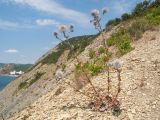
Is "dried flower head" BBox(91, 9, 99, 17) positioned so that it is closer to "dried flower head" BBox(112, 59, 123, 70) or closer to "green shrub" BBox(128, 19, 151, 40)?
"dried flower head" BBox(112, 59, 123, 70)

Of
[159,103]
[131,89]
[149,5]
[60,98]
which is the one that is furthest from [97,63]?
[149,5]

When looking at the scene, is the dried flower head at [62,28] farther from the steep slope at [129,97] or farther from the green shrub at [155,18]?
the green shrub at [155,18]

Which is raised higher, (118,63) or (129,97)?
(118,63)

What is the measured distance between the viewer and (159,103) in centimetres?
1509

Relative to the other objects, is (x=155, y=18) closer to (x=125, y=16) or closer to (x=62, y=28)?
(x=125, y=16)

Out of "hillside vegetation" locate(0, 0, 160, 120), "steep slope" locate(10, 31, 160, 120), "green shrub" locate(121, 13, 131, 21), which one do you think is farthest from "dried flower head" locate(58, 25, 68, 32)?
"green shrub" locate(121, 13, 131, 21)

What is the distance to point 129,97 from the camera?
52.2 feet

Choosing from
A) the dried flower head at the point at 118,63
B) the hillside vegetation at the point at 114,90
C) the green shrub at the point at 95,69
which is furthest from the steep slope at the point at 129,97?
the dried flower head at the point at 118,63

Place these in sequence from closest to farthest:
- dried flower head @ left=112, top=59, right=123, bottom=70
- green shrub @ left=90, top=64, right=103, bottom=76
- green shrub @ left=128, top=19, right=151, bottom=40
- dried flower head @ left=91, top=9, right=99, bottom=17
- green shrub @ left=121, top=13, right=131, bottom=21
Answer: dried flower head @ left=112, top=59, right=123, bottom=70 < dried flower head @ left=91, top=9, right=99, bottom=17 < green shrub @ left=90, top=64, right=103, bottom=76 < green shrub @ left=128, top=19, right=151, bottom=40 < green shrub @ left=121, top=13, right=131, bottom=21

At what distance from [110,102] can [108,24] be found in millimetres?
22680

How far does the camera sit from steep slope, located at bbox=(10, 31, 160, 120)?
1501cm

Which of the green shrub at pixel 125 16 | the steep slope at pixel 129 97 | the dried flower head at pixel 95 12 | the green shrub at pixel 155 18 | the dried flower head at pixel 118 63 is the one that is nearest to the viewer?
the dried flower head at pixel 118 63

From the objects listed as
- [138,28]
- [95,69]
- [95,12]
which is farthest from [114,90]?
[138,28]

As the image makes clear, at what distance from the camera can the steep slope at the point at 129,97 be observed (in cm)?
1501
